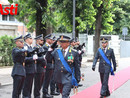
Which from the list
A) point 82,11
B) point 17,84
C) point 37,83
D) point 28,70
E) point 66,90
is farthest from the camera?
point 82,11

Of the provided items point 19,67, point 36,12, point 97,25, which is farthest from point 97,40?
point 19,67

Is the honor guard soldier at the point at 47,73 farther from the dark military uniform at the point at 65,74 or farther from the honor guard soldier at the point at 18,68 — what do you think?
the dark military uniform at the point at 65,74

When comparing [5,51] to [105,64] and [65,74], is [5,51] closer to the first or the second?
[105,64]

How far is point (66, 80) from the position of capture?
6.83m

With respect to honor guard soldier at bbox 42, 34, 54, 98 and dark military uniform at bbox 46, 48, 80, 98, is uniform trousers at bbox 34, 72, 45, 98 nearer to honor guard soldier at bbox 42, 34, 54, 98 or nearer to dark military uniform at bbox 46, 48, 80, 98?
honor guard soldier at bbox 42, 34, 54, 98

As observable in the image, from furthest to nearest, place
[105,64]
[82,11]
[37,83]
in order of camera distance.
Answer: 1. [82,11]
2. [105,64]
3. [37,83]

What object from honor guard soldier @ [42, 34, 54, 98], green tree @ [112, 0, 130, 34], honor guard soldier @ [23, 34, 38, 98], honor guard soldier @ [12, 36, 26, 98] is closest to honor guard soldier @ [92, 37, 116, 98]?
honor guard soldier @ [42, 34, 54, 98]

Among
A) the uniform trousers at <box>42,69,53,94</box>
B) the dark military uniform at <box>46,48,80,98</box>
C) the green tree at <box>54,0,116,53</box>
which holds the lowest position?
the uniform trousers at <box>42,69,53,94</box>

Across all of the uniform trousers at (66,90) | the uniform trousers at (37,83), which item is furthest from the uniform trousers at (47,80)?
the uniform trousers at (66,90)

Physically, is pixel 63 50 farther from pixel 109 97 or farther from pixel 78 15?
pixel 78 15

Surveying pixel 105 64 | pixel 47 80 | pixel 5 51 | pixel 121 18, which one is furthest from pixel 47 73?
pixel 121 18

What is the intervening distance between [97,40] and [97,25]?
148 centimetres

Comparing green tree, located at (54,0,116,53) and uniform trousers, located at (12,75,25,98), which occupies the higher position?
green tree, located at (54,0,116,53)

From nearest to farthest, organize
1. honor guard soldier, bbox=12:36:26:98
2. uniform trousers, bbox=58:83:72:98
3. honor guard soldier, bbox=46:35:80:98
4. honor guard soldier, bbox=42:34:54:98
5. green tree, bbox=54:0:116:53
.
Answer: uniform trousers, bbox=58:83:72:98 → honor guard soldier, bbox=46:35:80:98 → honor guard soldier, bbox=12:36:26:98 → honor guard soldier, bbox=42:34:54:98 → green tree, bbox=54:0:116:53
